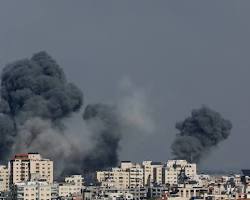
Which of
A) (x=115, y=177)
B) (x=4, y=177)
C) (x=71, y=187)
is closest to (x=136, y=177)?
(x=115, y=177)

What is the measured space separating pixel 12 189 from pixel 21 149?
54.9ft

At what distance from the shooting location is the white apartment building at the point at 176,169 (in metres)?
103

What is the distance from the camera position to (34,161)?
99750 millimetres

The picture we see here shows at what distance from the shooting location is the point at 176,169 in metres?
104

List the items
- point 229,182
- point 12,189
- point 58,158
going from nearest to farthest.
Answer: point 12,189 → point 229,182 → point 58,158

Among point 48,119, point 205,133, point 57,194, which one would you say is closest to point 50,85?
point 48,119

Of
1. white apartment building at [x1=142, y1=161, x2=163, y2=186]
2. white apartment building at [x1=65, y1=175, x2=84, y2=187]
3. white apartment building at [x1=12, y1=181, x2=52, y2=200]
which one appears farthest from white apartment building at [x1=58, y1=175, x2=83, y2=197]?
white apartment building at [x1=142, y1=161, x2=163, y2=186]

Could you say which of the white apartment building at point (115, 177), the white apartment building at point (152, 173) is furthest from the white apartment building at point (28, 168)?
the white apartment building at point (152, 173)

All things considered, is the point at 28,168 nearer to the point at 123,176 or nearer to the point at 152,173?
the point at 123,176

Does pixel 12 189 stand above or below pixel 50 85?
below

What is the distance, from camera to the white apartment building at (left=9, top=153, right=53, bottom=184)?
99.4 metres

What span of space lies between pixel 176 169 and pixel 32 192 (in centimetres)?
2142

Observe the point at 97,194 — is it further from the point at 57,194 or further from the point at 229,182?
the point at 229,182

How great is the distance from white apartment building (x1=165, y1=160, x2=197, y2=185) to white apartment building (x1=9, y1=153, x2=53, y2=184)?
8.23m
